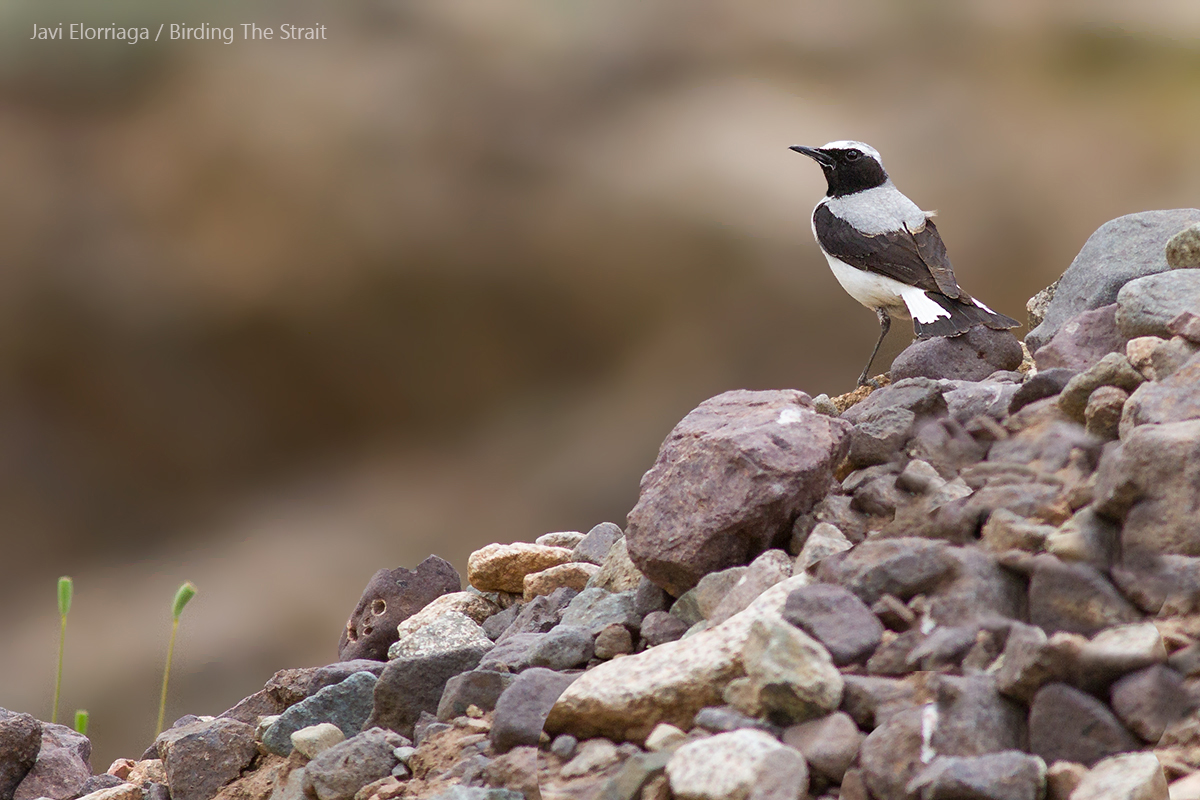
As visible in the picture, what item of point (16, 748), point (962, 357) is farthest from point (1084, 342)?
point (16, 748)

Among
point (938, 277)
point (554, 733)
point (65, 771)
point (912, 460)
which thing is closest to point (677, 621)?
point (554, 733)

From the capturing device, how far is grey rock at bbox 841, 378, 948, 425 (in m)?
2.65

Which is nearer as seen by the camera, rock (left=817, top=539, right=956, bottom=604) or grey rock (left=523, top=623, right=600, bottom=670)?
rock (left=817, top=539, right=956, bottom=604)

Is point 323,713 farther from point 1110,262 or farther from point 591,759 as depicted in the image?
point 1110,262

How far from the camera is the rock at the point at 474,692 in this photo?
2311 mm

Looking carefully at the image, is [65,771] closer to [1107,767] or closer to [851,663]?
[851,663]

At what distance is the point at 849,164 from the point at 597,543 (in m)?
2.32

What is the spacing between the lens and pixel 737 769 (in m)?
1.64

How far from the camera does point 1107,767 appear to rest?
4.97ft

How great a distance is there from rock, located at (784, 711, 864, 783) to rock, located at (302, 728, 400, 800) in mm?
882

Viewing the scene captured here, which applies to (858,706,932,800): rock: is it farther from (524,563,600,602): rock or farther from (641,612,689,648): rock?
(524,563,600,602): rock

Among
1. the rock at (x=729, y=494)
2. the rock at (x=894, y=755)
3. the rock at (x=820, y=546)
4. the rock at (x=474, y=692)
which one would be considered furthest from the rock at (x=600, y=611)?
the rock at (x=894, y=755)

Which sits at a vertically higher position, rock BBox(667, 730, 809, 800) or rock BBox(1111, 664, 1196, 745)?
rock BBox(1111, 664, 1196, 745)

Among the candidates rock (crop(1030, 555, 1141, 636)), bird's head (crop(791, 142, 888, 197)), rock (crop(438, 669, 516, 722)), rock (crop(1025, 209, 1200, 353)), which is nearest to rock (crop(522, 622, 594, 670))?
rock (crop(438, 669, 516, 722))
